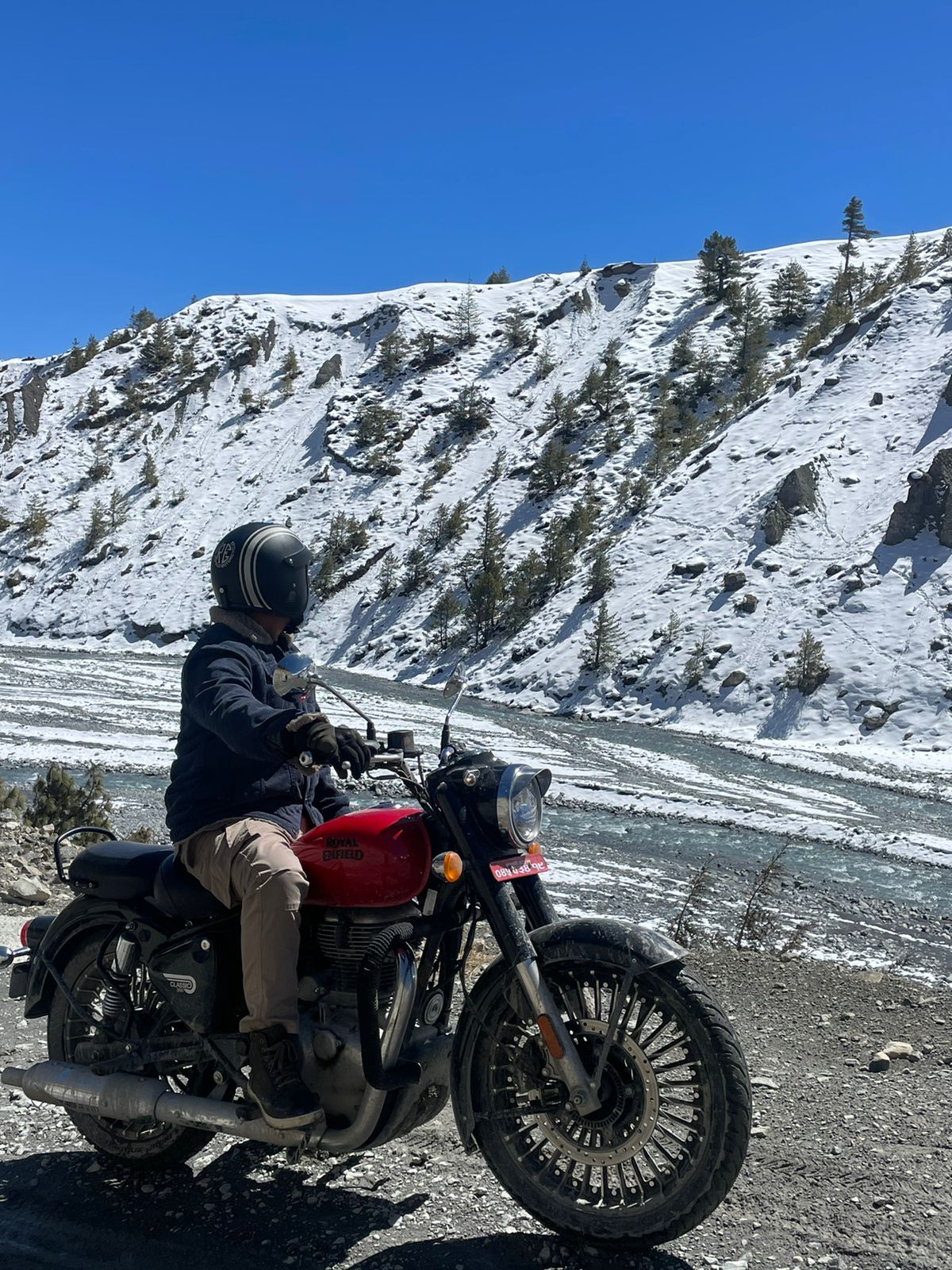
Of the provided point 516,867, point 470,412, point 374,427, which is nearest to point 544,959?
point 516,867

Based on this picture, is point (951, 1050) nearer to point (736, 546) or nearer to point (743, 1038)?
point (743, 1038)

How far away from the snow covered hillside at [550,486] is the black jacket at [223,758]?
19.3 meters

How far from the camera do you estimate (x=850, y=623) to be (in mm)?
25500

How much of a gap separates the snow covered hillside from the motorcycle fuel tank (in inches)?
766

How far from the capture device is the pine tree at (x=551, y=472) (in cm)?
4100

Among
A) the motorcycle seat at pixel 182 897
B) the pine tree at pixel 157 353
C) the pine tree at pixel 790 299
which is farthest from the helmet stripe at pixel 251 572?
the pine tree at pixel 157 353

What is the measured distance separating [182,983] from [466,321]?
59526mm

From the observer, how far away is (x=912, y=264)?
136 feet

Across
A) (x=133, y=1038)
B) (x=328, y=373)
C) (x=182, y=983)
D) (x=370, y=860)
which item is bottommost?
(x=133, y=1038)

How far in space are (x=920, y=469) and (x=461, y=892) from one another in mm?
28118

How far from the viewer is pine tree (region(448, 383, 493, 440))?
49188 millimetres

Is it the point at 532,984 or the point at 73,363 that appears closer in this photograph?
the point at 532,984

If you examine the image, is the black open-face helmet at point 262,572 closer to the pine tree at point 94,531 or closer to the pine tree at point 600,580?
the pine tree at point 600,580

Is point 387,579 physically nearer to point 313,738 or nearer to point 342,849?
point 342,849
